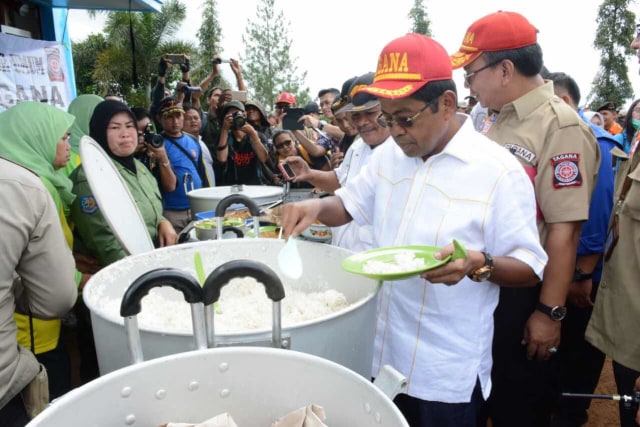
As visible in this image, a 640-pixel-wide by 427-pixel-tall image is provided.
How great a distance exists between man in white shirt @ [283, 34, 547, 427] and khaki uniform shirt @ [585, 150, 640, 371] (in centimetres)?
65

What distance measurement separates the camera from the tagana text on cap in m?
1.87

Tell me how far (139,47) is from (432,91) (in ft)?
74.9

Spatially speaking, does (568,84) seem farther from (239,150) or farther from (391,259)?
(239,150)

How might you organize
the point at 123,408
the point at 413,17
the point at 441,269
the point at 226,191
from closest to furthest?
the point at 123,408
the point at 441,269
the point at 226,191
the point at 413,17

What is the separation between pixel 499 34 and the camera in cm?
187

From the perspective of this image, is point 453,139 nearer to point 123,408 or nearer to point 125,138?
point 123,408

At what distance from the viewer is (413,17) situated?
101ft

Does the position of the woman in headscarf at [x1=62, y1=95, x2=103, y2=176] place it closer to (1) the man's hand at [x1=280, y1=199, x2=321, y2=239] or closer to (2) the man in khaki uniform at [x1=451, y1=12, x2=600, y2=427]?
(1) the man's hand at [x1=280, y1=199, x2=321, y2=239]

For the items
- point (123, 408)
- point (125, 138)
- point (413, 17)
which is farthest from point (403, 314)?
point (413, 17)

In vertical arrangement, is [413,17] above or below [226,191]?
above

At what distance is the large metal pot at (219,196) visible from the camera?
2.79 meters

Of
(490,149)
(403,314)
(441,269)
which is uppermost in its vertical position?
(490,149)

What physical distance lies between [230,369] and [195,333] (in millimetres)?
107

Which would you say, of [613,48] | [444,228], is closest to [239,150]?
[444,228]
